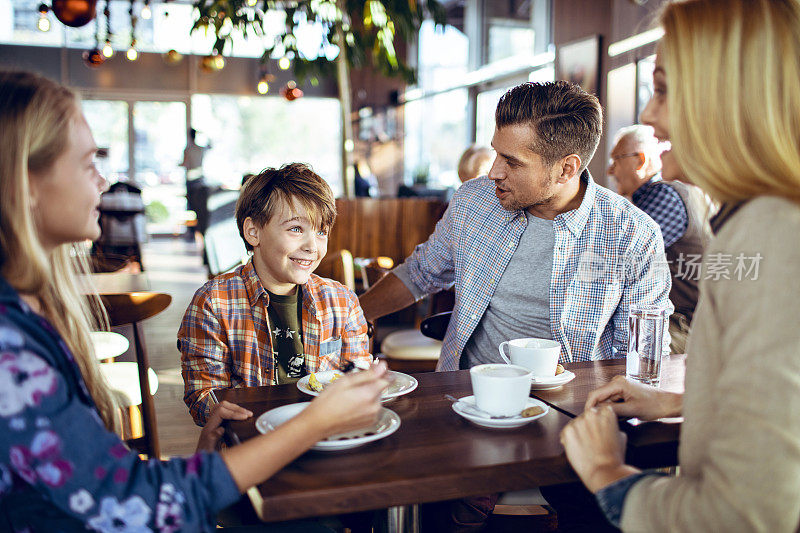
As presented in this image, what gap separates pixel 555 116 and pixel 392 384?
0.99m

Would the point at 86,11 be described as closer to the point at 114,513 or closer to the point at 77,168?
the point at 77,168

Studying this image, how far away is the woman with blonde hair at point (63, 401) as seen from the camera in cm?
78

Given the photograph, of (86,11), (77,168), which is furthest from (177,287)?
(77,168)

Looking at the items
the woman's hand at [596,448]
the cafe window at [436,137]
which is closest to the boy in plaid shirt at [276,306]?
the woman's hand at [596,448]

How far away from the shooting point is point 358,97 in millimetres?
12578

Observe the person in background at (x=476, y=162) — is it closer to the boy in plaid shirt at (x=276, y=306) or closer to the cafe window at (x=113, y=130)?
the boy in plaid shirt at (x=276, y=306)

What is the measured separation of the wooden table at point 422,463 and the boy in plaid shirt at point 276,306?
0.34 metres

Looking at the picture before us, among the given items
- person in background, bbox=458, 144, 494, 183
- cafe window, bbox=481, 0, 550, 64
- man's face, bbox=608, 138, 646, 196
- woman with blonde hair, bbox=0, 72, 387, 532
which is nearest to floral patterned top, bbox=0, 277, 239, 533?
woman with blonde hair, bbox=0, 72, 387, 532

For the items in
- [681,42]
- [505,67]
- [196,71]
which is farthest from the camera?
[196,71]

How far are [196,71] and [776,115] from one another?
12622 mm

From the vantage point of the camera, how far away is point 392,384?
128cm

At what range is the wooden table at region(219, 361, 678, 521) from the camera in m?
0.84

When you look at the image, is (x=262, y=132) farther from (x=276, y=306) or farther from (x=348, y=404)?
(x=348, y=404)

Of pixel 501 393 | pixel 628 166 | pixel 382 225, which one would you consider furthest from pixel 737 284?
pixel 382 225
